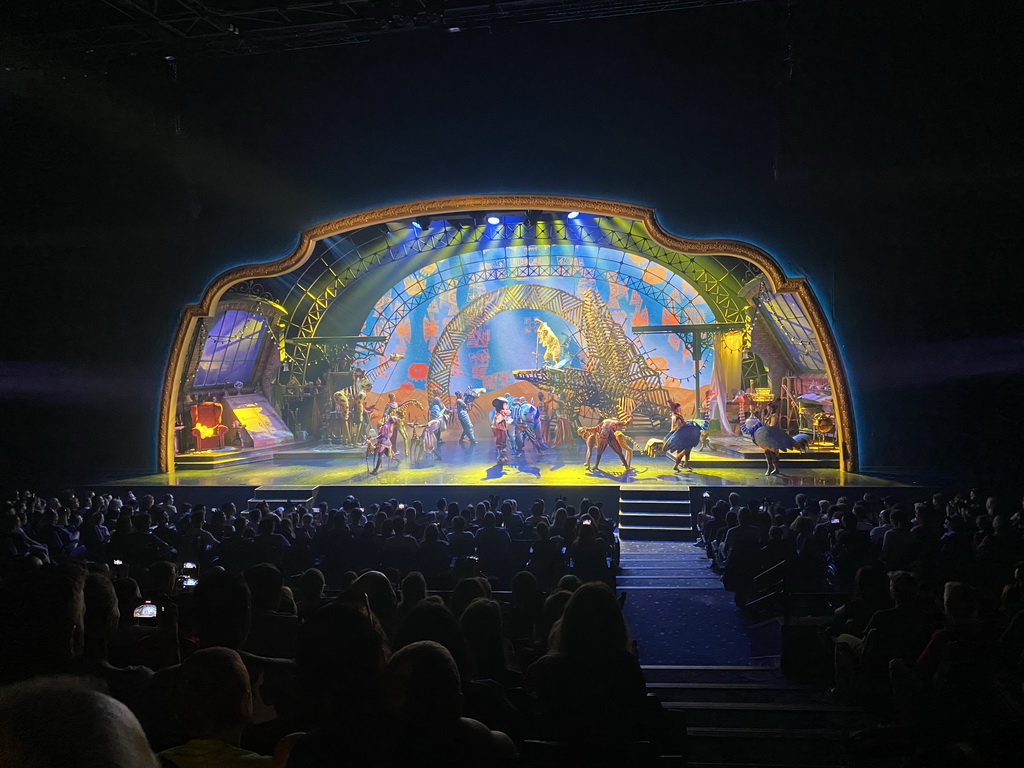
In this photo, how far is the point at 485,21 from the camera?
10836 mm

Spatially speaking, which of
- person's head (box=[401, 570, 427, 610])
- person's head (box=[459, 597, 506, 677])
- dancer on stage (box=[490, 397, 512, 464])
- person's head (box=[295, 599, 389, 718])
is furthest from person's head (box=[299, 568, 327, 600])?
dancer on stage (box=[490, 397, 512, 464])

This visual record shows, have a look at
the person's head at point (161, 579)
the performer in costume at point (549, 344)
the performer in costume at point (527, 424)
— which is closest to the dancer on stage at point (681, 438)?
the performer in costume at point (527, 424)

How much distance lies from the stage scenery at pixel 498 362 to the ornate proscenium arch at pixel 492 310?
4 centimetres

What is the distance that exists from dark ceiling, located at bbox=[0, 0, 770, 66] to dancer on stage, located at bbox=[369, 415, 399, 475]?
691 centimetres

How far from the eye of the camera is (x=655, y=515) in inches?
457

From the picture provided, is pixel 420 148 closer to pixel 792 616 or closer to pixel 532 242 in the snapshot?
pixel 532 242

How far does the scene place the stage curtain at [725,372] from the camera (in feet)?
56.4

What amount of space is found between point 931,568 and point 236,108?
40.4ft

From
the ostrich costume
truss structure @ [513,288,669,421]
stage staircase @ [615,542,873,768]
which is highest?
truss structure @ [513,288,669,421]

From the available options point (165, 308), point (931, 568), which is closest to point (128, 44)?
point (165, 308)

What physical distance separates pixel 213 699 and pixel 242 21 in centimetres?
1165

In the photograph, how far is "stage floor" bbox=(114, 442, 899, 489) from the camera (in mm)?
12461

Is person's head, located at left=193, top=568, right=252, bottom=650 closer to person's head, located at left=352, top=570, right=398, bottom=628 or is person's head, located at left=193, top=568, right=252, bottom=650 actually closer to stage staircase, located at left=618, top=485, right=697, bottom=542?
person's head, located at left=352, top=570, right=398, bottom=628

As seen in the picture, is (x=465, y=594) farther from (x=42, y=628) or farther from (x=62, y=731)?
(x=62, y=731)
